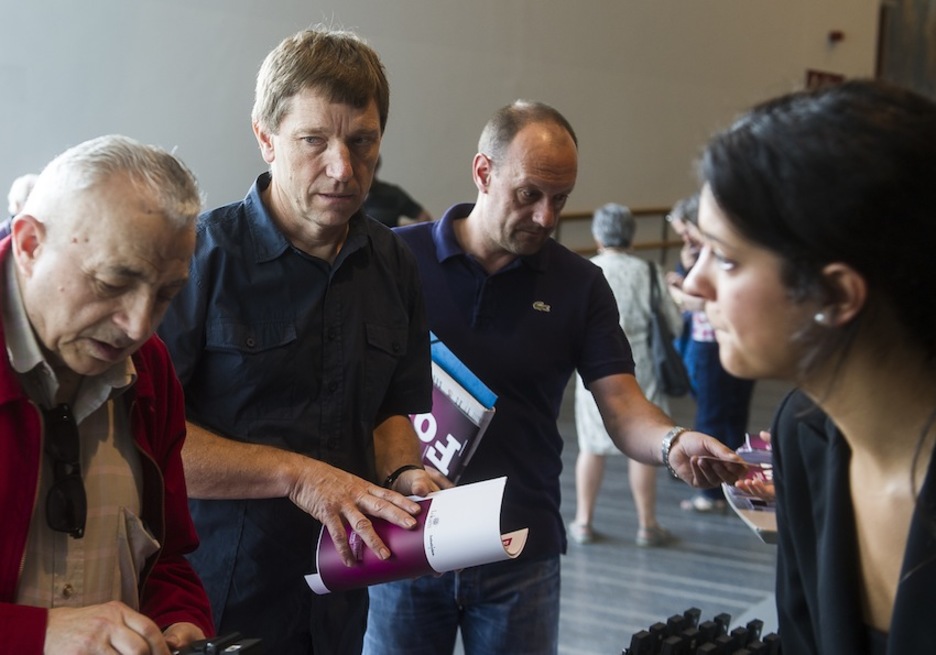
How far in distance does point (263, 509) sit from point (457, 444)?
54 centimetres

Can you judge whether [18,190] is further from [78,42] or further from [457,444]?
[78,42]

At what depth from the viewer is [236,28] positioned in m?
6.79

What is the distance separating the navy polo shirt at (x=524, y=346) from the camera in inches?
104

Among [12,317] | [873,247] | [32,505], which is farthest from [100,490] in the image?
[873,247]

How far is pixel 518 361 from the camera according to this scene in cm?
265

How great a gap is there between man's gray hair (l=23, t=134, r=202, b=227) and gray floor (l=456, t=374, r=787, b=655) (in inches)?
106

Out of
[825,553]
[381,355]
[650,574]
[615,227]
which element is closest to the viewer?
[825,553]

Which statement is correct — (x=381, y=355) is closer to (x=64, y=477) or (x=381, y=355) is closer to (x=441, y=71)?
(x=64, y=477)

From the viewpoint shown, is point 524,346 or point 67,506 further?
point 524,346

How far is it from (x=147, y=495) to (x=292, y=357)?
1.68ft

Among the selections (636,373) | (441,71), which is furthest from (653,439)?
(441,71)

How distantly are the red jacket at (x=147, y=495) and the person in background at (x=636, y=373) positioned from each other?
4.18 metres

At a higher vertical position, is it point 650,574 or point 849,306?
point 849,306

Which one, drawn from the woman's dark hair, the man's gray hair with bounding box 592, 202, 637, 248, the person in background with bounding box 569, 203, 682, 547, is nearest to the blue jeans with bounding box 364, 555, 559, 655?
the woman's dark hair
